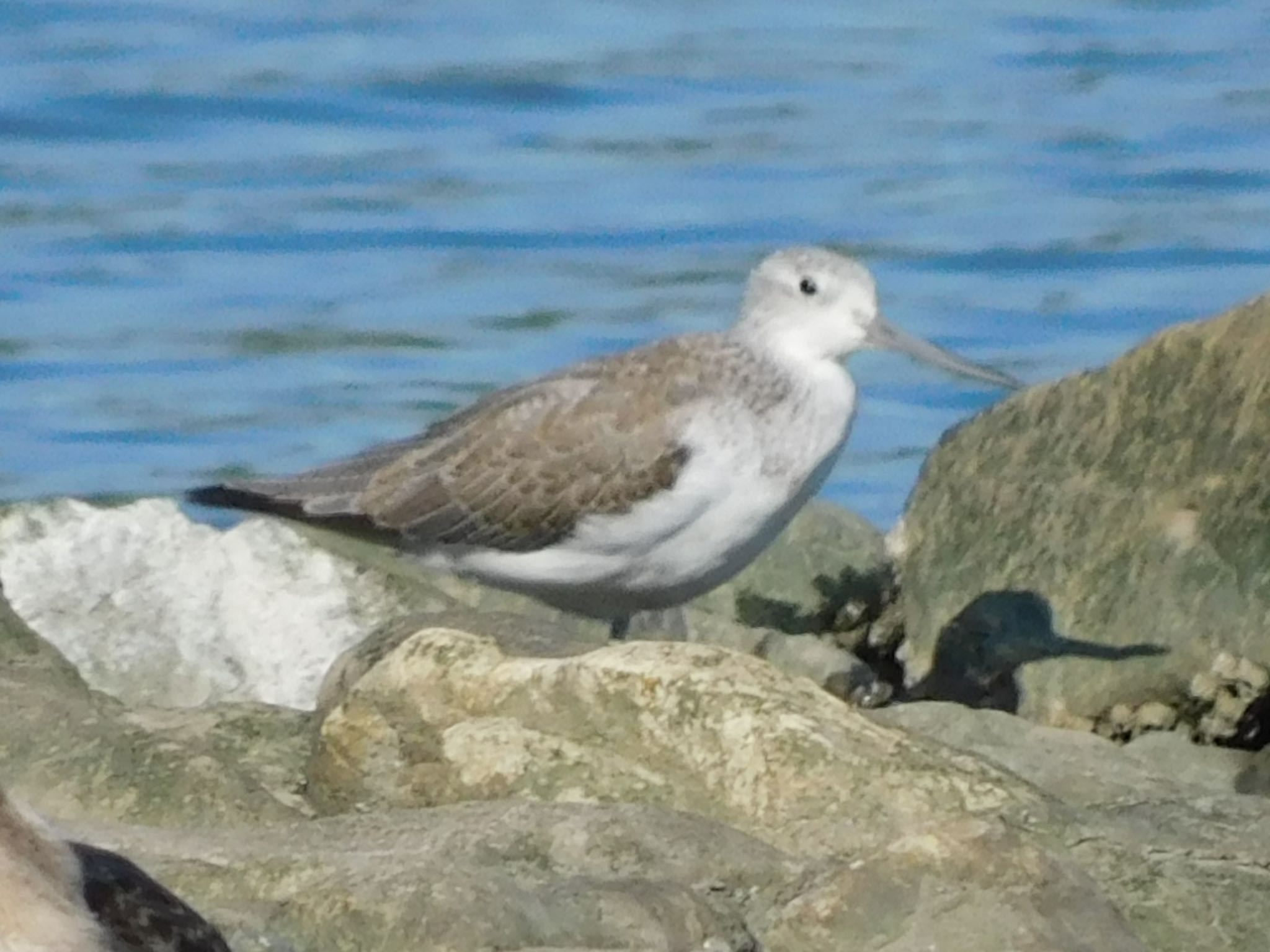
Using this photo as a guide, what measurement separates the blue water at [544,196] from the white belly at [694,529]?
364 centimetres

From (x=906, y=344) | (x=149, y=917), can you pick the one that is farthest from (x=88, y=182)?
(x=149, y=917)

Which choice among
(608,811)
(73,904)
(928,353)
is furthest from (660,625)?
(73,904)

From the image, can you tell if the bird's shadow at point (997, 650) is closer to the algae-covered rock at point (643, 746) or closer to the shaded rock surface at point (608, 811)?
the shaded rock surface at point (608, 811)

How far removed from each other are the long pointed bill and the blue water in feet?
7.78

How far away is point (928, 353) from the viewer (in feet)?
33.8

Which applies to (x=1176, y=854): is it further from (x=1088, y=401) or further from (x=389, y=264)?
(x=389, y=264)

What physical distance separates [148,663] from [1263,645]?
291cm

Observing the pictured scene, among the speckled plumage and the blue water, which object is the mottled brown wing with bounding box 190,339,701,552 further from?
the blue water

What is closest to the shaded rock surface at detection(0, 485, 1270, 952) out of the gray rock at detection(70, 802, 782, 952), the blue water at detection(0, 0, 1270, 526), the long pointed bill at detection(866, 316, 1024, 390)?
the gray rock at detection(70, 802, 782, 952)

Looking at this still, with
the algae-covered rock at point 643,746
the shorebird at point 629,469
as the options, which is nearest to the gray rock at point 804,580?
the shorebird at point 629,469

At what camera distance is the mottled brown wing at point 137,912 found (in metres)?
4.74

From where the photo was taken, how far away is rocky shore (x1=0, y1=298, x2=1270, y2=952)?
18.9 ft

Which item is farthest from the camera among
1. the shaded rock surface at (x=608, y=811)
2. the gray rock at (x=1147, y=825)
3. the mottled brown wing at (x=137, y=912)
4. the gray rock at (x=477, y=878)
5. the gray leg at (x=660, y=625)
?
the gray leg at (x=660, y=625)

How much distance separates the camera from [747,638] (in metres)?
→ 9.46
